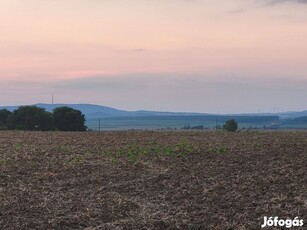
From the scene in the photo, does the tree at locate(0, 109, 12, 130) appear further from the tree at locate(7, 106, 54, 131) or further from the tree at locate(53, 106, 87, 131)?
the tree at locate(53, 106, 87, 131)

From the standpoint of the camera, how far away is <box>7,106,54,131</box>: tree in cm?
7819

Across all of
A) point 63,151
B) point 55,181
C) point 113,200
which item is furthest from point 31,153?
point 113,200

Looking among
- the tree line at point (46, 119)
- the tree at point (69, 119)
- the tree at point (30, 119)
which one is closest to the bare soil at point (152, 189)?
the tree at point (30, 119)

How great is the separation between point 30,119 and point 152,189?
67.7 m

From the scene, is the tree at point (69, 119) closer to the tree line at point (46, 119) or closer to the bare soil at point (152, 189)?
the tree line at point (46, 119)

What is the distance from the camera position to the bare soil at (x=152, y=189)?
11531 mm

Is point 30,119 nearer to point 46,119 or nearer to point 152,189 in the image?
point 46,119

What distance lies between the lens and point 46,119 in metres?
78.3

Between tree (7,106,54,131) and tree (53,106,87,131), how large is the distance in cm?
174

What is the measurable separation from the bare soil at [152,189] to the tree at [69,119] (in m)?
55.2

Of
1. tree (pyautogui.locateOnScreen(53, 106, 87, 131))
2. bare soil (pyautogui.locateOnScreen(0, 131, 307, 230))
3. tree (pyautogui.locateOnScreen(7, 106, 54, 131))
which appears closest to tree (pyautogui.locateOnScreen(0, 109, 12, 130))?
tree (pyautogui.locateOnScreen(7, 106, 54, 131))

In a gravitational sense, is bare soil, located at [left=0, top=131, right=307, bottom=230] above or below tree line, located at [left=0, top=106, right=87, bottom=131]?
below

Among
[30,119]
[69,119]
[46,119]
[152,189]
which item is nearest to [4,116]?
[30,119]

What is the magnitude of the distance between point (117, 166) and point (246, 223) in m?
10.6
